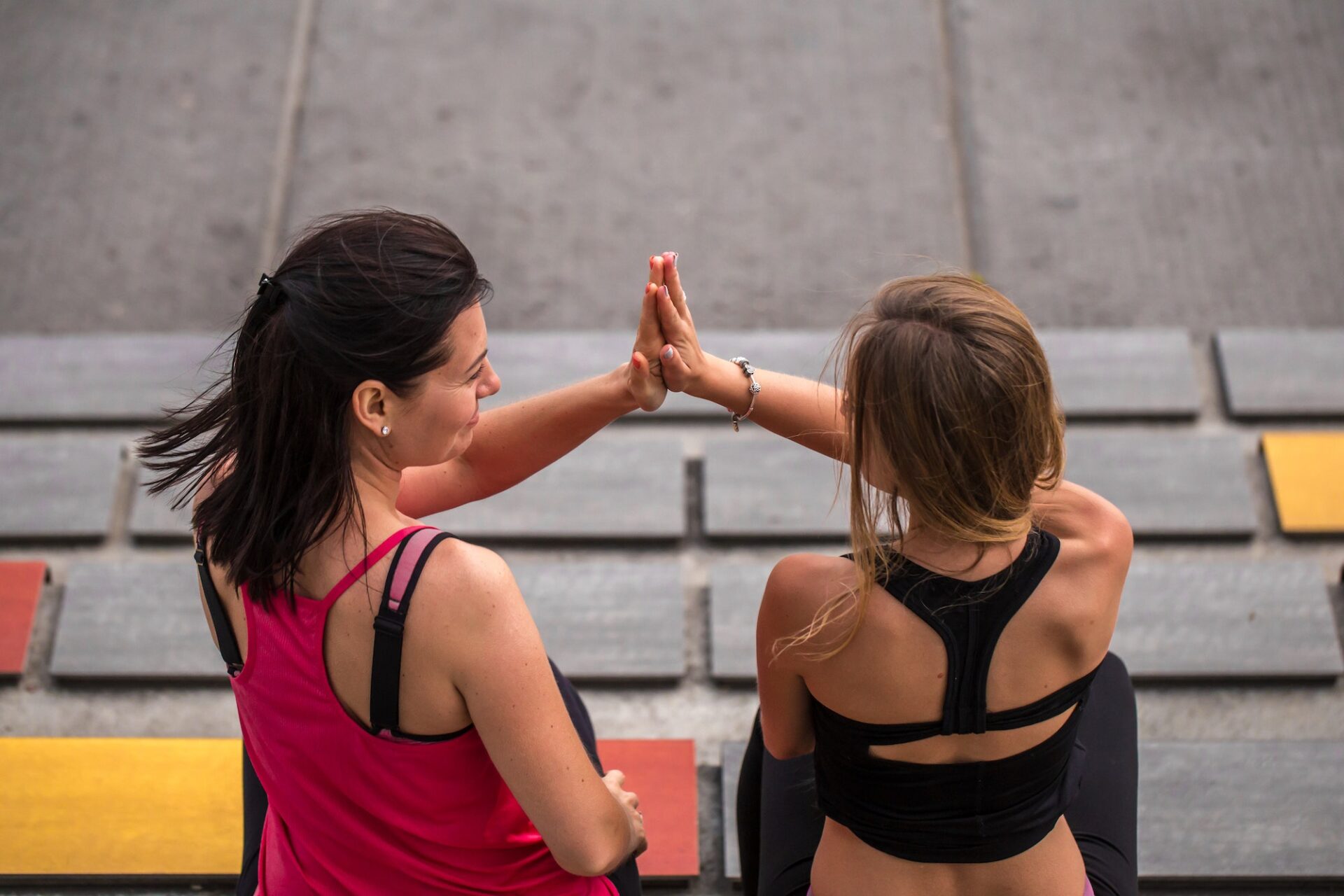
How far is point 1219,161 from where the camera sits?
3.15 m

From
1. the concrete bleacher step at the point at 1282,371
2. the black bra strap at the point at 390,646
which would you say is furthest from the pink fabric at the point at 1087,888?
the concrete bleacher step at the point at 1282,371

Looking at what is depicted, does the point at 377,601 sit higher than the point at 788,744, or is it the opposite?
the point at 377,601

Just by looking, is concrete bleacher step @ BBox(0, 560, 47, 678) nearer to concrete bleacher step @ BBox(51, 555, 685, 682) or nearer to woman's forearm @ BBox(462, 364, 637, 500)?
concrete bleacher step @ BBox(51, 555, 685, 682)

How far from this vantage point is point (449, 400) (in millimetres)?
1310

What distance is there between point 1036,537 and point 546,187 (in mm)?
2175

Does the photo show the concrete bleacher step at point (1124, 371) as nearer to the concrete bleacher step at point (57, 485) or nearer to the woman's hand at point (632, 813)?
the woman's hand at point (632, 813)

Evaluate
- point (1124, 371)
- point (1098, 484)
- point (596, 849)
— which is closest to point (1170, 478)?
point (1098, 484)

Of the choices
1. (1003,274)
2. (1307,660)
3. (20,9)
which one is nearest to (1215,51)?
(1003,274)

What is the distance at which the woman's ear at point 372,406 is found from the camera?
1.23 meters

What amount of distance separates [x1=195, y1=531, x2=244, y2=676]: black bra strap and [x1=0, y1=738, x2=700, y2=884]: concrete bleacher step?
2.94ft

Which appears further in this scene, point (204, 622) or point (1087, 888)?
point (204, 622)

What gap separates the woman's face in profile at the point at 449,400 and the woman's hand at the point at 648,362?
0.92ft

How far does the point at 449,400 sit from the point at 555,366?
4.84 ft

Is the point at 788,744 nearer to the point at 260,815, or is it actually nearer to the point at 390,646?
the point at 390,646
